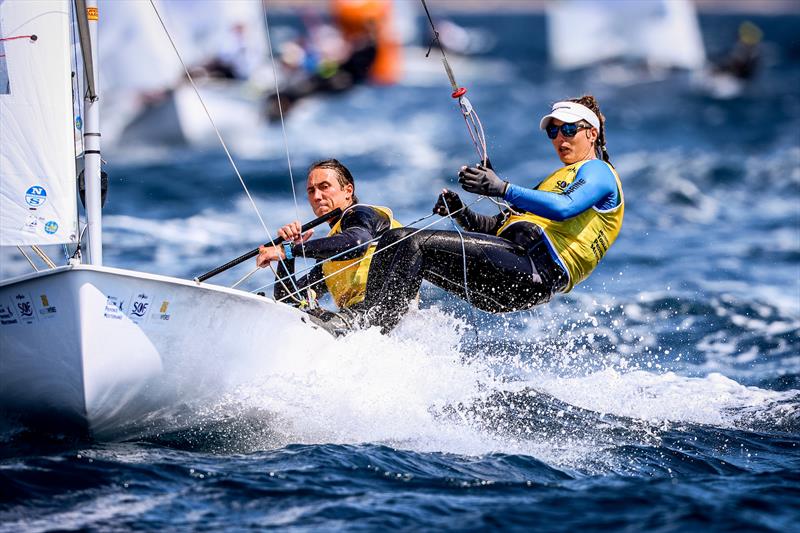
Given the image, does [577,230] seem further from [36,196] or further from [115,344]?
[36,196]

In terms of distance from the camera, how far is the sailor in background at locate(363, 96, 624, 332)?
4969 millimetres

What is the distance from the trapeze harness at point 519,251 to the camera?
4969 mm

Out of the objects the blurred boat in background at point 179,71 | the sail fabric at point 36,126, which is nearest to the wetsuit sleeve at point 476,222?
the sail fabric at point 36,126

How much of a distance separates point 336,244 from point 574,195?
1.04 m

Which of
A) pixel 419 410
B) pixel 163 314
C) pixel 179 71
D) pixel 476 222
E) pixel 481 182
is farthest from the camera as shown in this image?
pixel 179 71

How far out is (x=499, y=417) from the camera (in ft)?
17.3

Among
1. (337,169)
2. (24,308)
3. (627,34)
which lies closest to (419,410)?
(337,169)

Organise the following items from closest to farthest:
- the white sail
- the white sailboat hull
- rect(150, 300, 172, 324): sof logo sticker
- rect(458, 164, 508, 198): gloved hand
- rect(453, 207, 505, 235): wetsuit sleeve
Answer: the white sailboat hull → rect(150, 300, 172, 324): sof logo sticker → rect(458, 164, 508, 198): gloved hand → rect(453, 207, 505, 235): wetsuit sleeve → the white sail

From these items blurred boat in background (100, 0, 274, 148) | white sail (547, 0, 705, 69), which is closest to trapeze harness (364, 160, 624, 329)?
blurred boat in background (100, 0, 274, 148)

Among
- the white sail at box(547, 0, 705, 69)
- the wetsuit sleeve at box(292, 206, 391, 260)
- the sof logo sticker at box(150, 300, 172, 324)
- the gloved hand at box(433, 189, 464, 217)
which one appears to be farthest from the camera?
the white sail at box(547, 0, 705, 69)

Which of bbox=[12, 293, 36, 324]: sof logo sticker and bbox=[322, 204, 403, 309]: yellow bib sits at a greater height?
bbox=[322, 204, 403, 309]: yellow bib

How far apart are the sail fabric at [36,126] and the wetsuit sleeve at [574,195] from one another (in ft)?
5.87

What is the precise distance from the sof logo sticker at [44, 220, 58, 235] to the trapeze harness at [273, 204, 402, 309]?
3.23 feet

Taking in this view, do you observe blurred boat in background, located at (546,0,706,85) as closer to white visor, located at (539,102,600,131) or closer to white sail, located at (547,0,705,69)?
white sail, located at (547,0,705,69)
